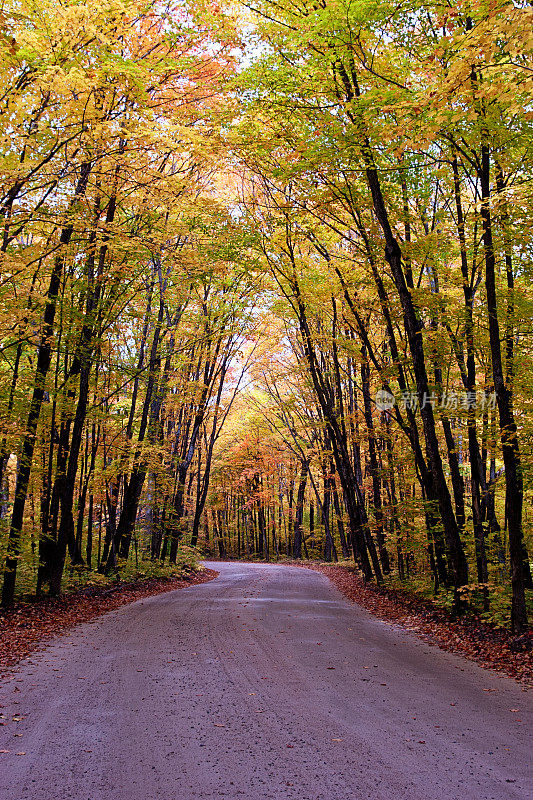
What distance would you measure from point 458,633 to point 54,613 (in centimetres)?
760

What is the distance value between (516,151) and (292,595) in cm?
1084

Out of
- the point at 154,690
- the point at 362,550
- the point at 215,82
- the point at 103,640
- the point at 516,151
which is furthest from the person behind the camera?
the point at 362,550

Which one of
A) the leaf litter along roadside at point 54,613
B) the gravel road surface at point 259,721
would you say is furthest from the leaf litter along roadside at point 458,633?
the leaf litter along roadside at point 54,613

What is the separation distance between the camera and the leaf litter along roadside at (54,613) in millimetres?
7683

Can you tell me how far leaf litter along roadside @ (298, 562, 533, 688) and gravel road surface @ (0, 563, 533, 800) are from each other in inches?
15.3

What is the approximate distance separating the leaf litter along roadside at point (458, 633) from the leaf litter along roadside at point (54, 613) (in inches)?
228

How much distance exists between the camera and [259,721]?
4359 mm

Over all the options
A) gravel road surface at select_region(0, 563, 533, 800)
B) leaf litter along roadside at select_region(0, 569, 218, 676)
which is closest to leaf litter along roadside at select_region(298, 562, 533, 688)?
gravel road surface at select_region(0, 563, 533, 800)

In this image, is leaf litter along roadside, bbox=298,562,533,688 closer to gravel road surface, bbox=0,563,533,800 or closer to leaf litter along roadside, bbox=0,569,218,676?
gravel road surface, bbox=0,563,533,800

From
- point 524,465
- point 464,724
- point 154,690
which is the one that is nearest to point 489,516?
point 524,465

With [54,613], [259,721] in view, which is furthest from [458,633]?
[54,613]

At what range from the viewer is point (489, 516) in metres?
12.6

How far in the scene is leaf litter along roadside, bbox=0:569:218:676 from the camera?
7.68m

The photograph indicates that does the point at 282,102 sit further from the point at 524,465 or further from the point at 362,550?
the point at 362,550
